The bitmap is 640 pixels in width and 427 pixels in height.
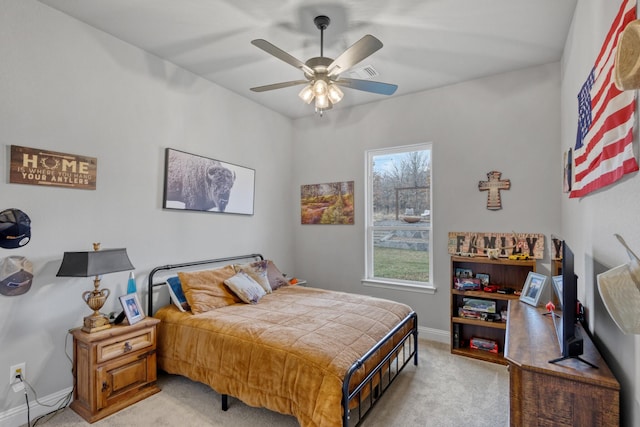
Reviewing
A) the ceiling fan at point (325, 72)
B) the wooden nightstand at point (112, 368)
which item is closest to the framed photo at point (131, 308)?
the wooden nightstand at point (112, 368)

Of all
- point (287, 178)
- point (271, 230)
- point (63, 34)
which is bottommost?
point (271, 230)

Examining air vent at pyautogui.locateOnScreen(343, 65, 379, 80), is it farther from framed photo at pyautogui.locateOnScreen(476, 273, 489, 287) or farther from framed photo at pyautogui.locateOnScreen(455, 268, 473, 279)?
framed photo at pyautogui.locateOnScreen(476, 273, 489, 287)

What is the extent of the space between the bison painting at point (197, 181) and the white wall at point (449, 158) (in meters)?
1.40

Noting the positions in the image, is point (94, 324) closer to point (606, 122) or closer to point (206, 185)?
point (206, 185)

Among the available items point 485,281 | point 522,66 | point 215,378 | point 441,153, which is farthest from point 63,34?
point 485,281

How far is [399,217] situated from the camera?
4.14 meters

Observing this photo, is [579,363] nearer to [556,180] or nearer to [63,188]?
[556,180]

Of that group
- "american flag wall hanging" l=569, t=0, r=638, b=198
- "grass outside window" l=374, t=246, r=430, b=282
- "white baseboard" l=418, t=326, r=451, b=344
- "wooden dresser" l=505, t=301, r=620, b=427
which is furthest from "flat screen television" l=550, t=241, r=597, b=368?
"grass outside window" l=374, t=246, r=430, b=282

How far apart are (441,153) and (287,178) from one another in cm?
223

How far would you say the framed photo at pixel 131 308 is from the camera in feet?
8.24

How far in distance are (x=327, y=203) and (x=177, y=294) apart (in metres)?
2.34

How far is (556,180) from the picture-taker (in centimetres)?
318

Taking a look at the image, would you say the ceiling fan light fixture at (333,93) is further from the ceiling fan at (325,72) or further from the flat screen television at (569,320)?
the flat screen television at (569,320)

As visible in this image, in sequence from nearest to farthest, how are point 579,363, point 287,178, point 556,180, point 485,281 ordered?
point 579,363, point 556,180, point 485,281, point 287,178
